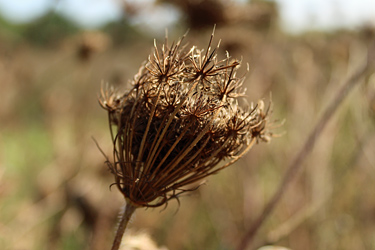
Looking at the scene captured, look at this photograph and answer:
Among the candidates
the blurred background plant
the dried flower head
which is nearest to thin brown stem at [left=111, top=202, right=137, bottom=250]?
the dried flower head

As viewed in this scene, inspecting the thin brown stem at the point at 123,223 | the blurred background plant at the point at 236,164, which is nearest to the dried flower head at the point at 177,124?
the thin brown stem at the point at 123,223

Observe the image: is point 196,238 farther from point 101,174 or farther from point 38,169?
point 38,169

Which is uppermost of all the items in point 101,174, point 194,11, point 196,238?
point 194,11

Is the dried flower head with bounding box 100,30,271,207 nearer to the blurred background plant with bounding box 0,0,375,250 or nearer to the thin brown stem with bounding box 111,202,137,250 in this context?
the thin brown stem with bounding box 111,202,137,250

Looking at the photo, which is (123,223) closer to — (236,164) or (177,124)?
(177,124)

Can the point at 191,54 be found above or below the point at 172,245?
above

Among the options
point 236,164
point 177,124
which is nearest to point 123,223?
point 177,124

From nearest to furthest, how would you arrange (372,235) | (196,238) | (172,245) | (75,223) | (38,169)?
(75,223)
(172,245)
(372,235)
(196,238)
(38,169)

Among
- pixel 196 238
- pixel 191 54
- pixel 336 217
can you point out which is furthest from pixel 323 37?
pixel 191 54
